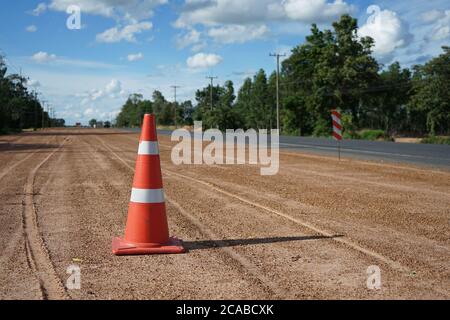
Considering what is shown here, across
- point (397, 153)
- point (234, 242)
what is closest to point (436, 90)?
point (397, 153)

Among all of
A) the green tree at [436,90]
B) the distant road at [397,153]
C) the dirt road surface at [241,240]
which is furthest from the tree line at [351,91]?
the dirt road surface at [241,240]

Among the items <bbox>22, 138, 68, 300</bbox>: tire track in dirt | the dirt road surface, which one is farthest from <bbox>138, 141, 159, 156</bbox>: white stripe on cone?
<bbox>22, 138, 68, 300</bbox>: tire track in dirt

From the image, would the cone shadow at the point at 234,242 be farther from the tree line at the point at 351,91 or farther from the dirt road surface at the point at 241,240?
the tree line at the point at 351,91

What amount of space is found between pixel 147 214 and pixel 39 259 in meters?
1.21

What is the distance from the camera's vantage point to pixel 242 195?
9562 millimetres

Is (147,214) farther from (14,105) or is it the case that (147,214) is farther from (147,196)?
(14,105)

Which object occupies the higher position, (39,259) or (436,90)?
(436,90)

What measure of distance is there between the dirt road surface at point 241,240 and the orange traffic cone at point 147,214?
0.22m

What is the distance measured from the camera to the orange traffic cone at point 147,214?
18.0 ft

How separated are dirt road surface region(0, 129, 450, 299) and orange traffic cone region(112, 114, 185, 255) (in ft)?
0.73

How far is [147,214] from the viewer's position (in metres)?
5.64

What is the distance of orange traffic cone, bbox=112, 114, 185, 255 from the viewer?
5.48 metres

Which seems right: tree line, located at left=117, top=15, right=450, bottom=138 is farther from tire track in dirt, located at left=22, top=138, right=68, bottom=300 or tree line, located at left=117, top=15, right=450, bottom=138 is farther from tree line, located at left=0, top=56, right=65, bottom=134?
tire track in dirt, located at left=22, top=138, right=68, bottom=300
